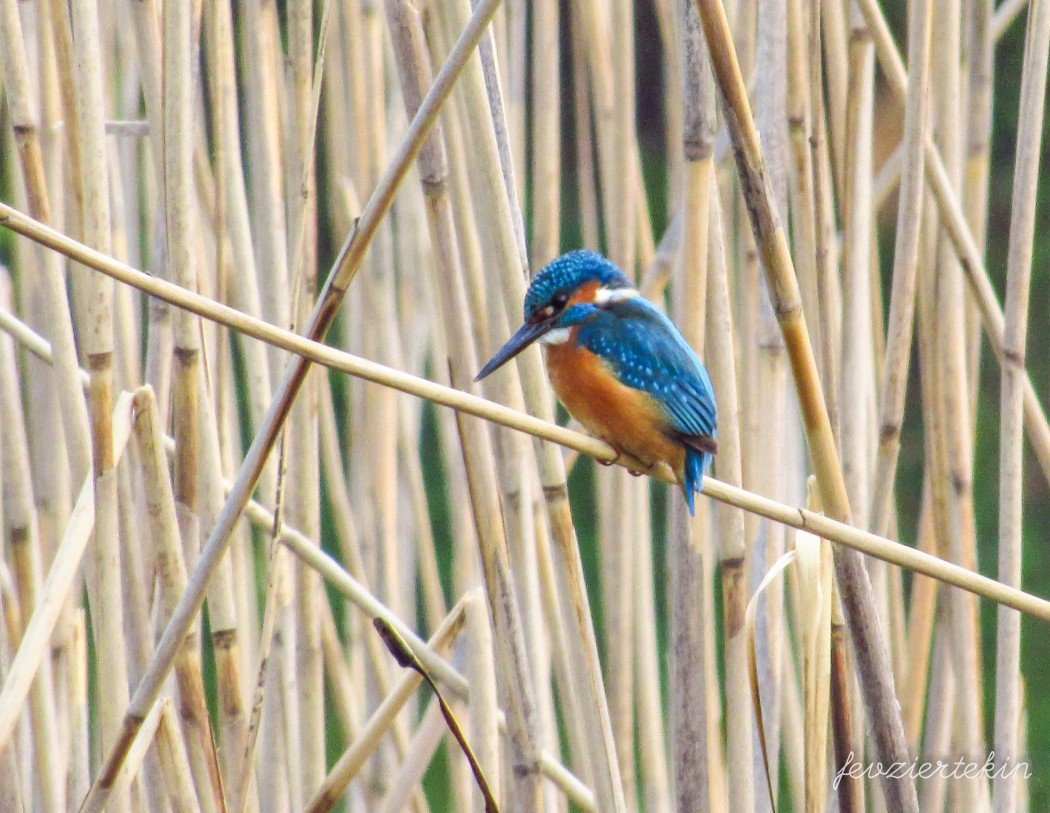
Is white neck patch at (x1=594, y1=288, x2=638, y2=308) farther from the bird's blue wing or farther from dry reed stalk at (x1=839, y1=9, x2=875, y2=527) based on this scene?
dry reed stalk at (x1=839, y1=9, x2=875, y2=527)

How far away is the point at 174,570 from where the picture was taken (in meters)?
1.53

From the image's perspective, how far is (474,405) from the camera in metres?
1.13

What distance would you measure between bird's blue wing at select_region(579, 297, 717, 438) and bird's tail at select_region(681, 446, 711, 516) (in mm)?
30

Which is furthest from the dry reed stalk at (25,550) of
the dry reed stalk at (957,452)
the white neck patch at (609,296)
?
the dry reed stalk at (957,452)

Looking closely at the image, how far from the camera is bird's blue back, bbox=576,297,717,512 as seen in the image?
170 cm

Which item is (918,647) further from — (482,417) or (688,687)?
(482,417)

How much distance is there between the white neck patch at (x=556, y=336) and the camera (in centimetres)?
171

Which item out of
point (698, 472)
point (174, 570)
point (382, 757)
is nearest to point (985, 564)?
point (382, 757)

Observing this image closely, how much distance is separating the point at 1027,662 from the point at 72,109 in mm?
4013

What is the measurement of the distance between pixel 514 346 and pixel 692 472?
12.1 inches

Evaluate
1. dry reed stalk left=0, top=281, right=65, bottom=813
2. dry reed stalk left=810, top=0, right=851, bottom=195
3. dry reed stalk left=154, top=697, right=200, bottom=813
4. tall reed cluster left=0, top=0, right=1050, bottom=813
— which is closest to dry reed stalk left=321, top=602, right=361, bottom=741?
tall reed cluster left=0, top=0, right=1050, bottom=813

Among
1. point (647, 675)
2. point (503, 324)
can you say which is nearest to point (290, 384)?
point (503, 324)

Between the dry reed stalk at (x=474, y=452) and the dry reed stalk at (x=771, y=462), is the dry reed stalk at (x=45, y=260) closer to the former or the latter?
the dry reed stalk at (x=474, y=452)

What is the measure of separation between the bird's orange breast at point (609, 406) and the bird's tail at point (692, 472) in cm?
3
